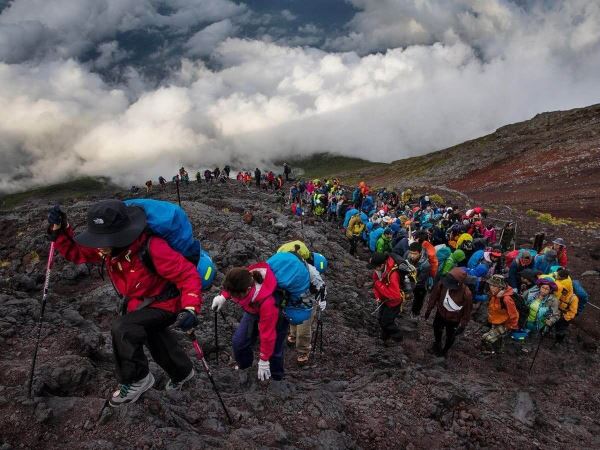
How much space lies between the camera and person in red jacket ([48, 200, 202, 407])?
4.29 m

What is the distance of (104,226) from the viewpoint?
4.28 meters

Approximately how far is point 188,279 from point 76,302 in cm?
711

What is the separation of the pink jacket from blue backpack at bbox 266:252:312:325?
27 centimetres

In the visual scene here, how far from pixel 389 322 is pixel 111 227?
7040 mm

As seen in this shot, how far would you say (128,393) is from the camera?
4.95m

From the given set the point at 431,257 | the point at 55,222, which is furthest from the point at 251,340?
the point at 431,257

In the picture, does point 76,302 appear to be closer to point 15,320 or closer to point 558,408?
point 15,320

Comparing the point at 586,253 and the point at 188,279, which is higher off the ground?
the point at 188,279

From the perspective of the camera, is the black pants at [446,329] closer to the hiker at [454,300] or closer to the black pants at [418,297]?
the hiker at [454,300]

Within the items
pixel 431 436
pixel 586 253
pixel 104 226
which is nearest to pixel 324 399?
pixel 431 436

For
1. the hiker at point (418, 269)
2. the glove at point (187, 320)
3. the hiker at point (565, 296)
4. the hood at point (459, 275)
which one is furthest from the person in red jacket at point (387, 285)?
the glove at point (187, 320)

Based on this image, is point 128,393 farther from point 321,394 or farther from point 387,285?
point 387,285

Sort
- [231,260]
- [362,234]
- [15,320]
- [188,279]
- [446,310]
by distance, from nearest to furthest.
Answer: [188,279]
[15,320]
[446,310]
[231,260]
[362,234]


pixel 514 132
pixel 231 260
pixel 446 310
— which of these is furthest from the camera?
pixel 514 132
